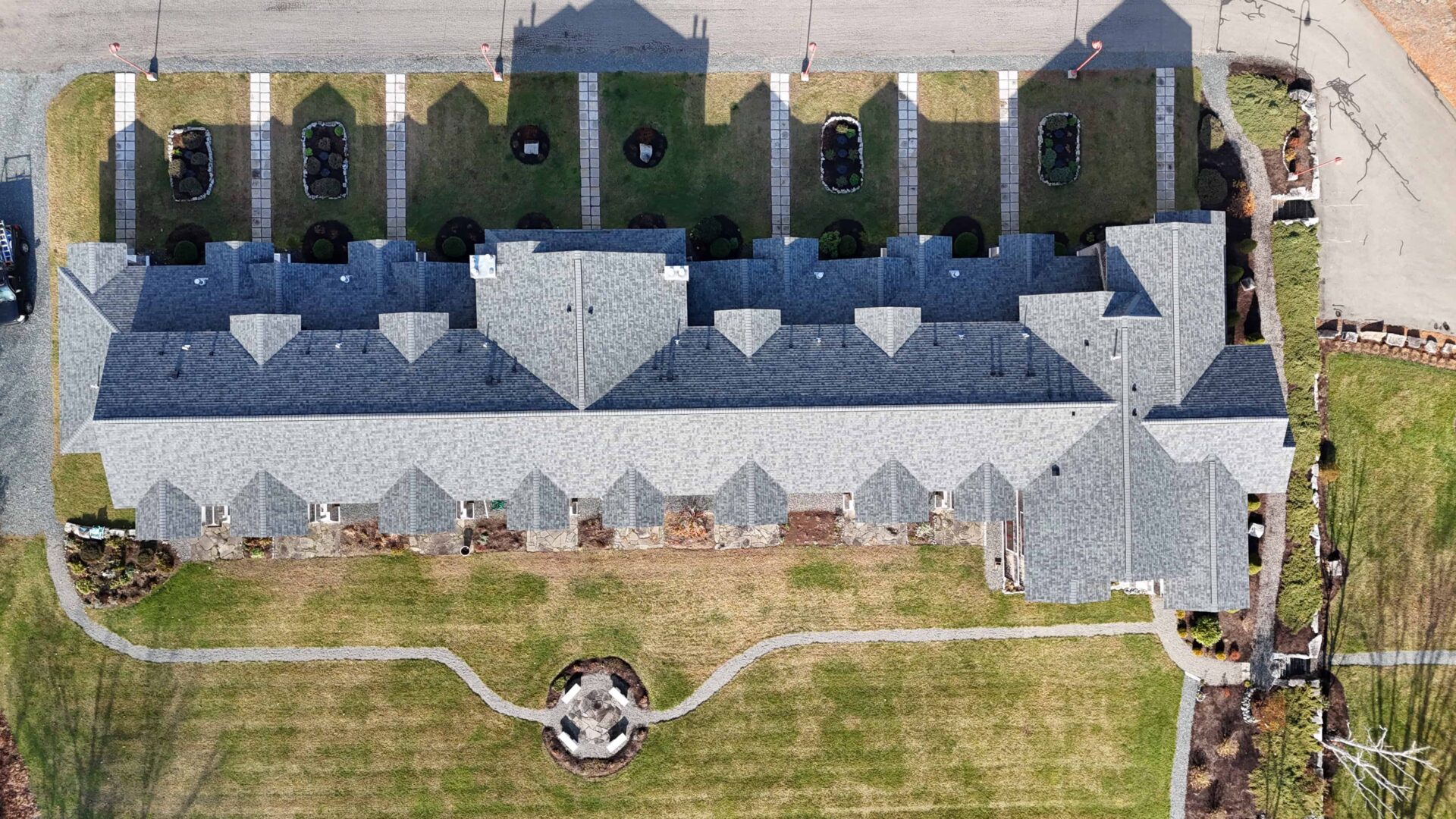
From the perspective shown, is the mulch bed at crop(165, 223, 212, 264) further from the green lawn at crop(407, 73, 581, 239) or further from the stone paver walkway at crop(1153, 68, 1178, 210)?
the stone paver walkway at crop(1153, 68, 1178, 210)

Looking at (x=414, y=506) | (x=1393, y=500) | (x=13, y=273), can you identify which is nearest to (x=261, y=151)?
(x=13, y=273)

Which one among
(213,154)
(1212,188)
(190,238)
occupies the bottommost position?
(190,238)

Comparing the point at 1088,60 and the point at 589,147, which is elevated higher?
the point at 1088,60

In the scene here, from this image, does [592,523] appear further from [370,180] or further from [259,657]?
[370,180]

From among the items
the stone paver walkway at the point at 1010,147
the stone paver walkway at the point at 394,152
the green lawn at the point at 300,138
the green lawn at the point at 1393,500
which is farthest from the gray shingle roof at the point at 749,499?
the green lawn at the point at 1393,500

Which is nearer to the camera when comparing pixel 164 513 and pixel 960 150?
pixel 164 513

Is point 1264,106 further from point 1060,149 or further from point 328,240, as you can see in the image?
point 328,240

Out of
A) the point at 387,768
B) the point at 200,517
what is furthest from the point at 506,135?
the point at 387,768

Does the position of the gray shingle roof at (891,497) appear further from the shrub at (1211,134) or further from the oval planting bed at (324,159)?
the oval planting bed at (324,159)
